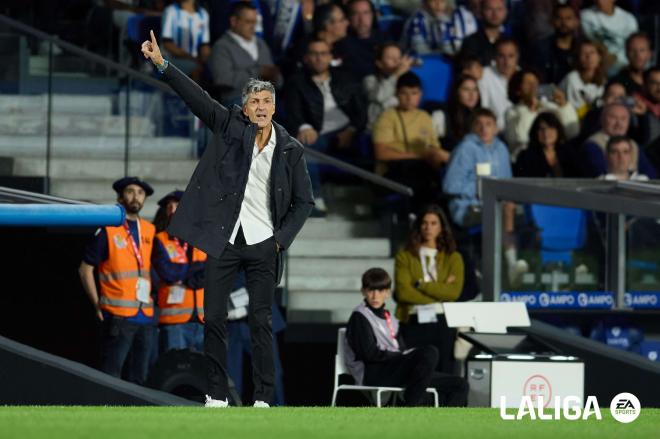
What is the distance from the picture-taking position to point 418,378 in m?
12.7

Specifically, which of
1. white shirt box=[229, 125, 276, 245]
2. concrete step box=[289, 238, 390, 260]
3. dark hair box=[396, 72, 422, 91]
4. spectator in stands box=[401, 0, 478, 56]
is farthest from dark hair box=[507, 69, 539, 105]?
white shirt box=[229, 125, 276, 245]

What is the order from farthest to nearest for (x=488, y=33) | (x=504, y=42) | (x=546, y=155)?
(x=488, y=33), (x=504, y=42), (x=546, y=155)

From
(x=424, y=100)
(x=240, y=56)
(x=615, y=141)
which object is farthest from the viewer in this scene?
(x=424, y=100)

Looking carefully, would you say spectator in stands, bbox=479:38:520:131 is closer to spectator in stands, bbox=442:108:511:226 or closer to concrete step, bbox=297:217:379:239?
spectator in stands, bbox=442:108:511:226

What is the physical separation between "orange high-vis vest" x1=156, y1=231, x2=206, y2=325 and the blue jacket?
2.48m

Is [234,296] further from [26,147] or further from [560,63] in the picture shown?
[560,63]

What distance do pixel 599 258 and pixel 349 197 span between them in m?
2.24

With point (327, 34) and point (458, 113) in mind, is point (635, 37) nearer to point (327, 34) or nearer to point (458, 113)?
point (458, 113)

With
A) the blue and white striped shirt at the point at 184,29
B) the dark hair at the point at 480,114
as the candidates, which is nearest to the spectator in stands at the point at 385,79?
the dark hair at the point at 480,114

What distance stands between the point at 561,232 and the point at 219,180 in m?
4.85

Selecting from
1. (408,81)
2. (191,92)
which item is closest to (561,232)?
(408,81)

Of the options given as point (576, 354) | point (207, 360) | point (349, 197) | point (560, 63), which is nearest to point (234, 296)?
point (349, 197)

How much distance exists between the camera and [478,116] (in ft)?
51.2

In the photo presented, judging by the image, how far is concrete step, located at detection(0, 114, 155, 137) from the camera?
47.2 feet
